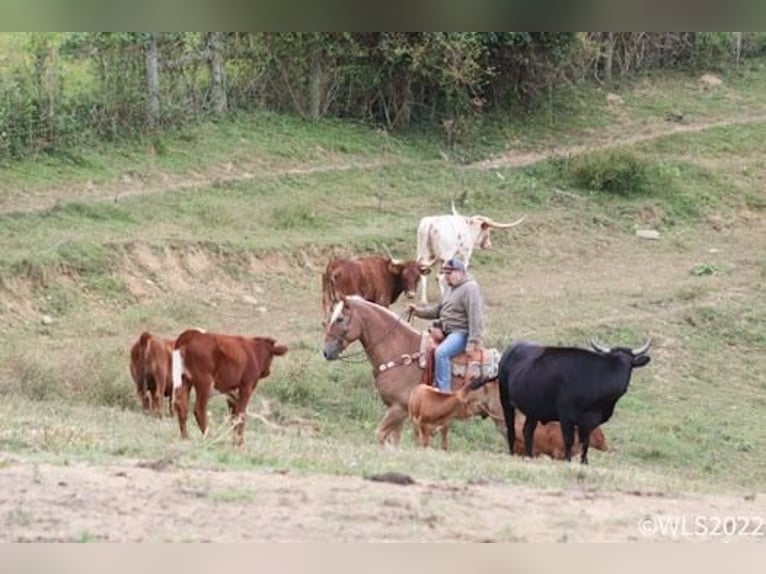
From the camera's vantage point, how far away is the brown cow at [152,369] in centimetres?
1121

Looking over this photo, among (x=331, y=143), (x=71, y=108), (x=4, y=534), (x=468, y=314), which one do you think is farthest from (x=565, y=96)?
(x=4, y=534)

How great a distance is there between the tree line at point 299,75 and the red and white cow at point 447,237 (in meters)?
3.77

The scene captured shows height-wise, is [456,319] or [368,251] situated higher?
[456,319]

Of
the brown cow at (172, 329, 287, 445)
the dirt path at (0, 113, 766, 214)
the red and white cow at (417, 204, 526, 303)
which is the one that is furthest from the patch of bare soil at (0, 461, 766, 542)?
the dirt path at (0, 113, 766, 214)

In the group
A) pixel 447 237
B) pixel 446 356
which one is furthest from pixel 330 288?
pixel 446 356

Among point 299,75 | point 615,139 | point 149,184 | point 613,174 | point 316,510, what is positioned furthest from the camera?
point 615,139

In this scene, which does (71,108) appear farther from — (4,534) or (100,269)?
(4,534)

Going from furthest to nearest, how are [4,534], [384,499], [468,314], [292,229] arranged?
1. [292,229]
2. [468,314]
3. [384,499]
4. [4,534]

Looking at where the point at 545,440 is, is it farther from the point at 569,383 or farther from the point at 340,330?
the point at 340,330

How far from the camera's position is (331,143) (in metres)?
24.6

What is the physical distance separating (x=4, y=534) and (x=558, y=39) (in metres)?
21.2

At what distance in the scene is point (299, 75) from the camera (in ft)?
83.1

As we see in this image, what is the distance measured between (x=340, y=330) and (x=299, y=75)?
14476 mm

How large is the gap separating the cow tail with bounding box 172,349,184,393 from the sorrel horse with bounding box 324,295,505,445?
5.42ft
